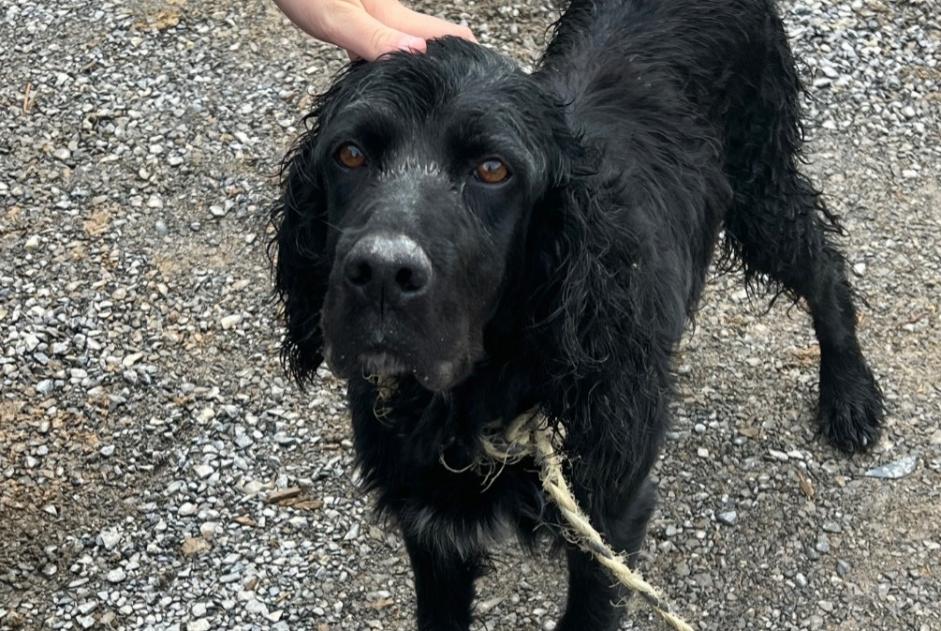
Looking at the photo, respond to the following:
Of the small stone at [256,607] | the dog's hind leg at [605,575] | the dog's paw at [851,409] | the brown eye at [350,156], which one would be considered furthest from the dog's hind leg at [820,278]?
the small stone at [256,607]

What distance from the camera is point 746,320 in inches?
194

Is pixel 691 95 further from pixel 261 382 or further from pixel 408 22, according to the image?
pixel 261 382

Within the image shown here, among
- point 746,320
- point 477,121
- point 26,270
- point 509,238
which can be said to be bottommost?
point 26,270

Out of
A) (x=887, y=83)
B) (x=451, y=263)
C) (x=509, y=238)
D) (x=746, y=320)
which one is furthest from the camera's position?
(x=887, y=83)

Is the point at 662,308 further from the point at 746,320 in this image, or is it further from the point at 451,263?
the point at 746,320

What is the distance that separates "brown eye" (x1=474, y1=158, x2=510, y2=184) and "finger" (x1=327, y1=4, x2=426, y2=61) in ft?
1.56

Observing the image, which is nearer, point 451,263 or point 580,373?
point 451,263

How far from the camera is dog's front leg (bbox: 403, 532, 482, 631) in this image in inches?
140

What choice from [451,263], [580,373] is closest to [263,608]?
[580,373]

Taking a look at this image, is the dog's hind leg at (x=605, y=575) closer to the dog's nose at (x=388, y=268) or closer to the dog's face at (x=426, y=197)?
the dog's face at (x=426, y=197)

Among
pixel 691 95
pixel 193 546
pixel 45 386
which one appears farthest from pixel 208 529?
pixel 691 95

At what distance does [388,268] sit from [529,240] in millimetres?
A: 588

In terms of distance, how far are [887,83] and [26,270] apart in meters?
4.09

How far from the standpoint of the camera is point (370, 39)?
3.24 m
